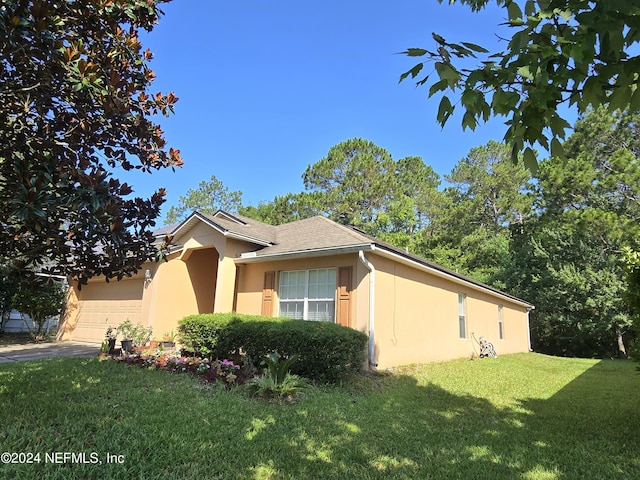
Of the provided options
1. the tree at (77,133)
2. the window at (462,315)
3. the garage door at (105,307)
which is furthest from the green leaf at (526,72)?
the garage door at (105,307)

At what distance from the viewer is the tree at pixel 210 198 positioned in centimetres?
4609

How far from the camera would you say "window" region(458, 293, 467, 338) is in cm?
1427

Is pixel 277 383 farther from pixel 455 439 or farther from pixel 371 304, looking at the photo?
pixel 371 304

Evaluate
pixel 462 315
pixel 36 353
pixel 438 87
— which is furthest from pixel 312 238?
pixel 438 87

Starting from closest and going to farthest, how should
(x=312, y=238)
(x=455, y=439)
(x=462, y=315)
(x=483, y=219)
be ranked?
(x=455, y=439) → (x=312, y=238) → (x=462, y=315) → (x=483, y=219)

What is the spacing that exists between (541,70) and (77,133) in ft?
13.9

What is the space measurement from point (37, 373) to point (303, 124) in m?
13.9

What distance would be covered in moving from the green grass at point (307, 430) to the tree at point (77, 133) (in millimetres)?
1921

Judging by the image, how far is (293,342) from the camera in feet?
26.0

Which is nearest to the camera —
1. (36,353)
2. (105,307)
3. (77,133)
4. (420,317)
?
(77,133)

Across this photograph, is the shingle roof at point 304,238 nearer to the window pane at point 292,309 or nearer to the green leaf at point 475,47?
the window pane at point 292,309

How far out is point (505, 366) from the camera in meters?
12.7

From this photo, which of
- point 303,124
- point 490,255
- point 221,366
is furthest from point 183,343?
point 490,255

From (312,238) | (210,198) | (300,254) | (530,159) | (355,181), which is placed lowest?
(530,159)
